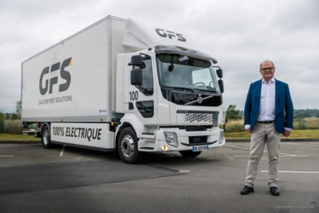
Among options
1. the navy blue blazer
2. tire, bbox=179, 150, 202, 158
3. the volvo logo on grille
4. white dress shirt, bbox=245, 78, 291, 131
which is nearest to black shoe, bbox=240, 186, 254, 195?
the navy blue blazer

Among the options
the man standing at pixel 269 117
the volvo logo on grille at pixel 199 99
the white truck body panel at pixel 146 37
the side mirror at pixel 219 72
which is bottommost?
the man standing at pixel 269 117

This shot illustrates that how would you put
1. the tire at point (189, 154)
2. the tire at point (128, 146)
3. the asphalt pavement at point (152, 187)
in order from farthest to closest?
the tire at point (189, 154) → the tire at point (128, 146) → the asphalt pavement at point (152, 187)

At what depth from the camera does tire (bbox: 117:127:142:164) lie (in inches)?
310

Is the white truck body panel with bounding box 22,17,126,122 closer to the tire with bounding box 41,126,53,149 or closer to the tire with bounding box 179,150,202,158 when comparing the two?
the tire with bounding box 41,126,53,149

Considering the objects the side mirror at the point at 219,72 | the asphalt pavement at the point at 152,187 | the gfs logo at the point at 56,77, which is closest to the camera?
the asphalt pavement at the point at 152,187

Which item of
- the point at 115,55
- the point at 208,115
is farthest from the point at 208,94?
the point at 115,55

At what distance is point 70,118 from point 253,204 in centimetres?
749

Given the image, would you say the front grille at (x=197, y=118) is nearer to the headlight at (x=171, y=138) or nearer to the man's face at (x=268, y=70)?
the headlight at (x=171, y=138)

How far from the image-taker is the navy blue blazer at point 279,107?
15.2 ft

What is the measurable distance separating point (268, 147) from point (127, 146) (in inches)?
163

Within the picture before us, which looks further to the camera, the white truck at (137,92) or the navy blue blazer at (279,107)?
the white truck at (137,92)

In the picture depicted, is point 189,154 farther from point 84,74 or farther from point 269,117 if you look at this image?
point 269,117

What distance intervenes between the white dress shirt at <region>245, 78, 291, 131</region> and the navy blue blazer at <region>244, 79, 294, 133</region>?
0.16 ft

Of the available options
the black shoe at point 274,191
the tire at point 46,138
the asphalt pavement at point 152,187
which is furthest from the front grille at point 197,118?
the tire at point 46,138
